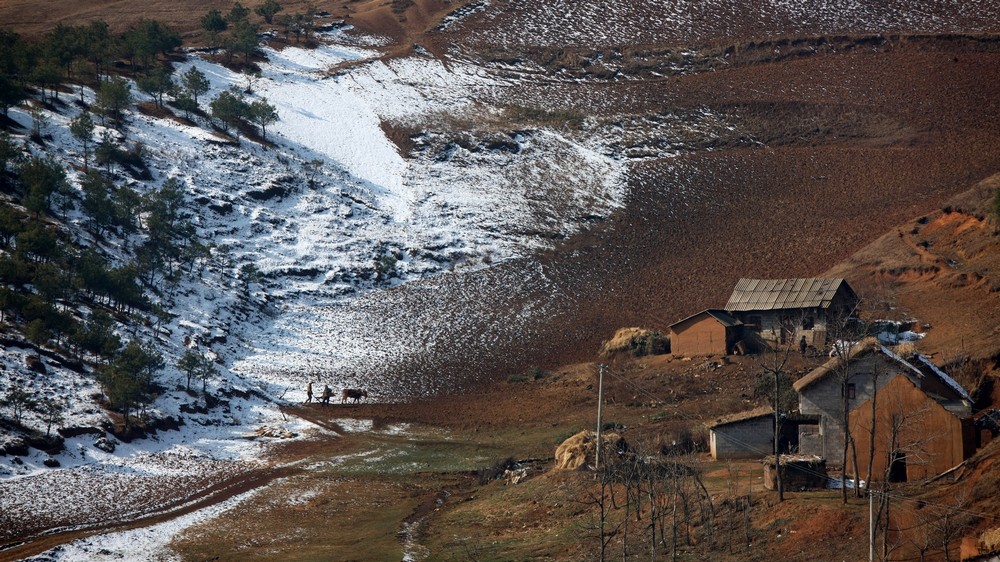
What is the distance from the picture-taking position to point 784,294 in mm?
65812

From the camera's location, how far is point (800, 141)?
109 meters

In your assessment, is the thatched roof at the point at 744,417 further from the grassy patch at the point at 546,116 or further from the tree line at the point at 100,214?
the grassy patch at the point at 546,116

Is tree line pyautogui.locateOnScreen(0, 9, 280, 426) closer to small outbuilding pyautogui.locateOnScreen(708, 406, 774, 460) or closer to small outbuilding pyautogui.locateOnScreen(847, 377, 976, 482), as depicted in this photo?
small outbuilding pyautogui.locateOnScreen(708, 406, 774, 460)

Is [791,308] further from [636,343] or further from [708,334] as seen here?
[636,343]

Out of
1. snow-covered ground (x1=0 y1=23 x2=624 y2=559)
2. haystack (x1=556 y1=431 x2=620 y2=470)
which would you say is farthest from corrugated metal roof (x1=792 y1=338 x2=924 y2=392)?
snow-covered ground (x1=0 y1=23 x2=624 y2=559)

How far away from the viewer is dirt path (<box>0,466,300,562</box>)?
37059 mm

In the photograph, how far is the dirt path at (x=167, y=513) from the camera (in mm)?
37059

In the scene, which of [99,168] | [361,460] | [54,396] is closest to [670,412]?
[361,460]

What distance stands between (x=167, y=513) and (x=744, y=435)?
982 inches

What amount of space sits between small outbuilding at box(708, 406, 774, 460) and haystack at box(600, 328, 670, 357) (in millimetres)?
24707

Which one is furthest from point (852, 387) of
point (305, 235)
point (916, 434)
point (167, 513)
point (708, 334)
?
point (305, 235)

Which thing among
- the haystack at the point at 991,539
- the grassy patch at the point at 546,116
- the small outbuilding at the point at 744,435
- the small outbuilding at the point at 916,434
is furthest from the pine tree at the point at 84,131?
the haystack at the point at 991,539

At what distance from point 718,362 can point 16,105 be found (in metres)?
64.3

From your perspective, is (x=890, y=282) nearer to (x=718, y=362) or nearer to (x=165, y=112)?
(x=718, y=362)
